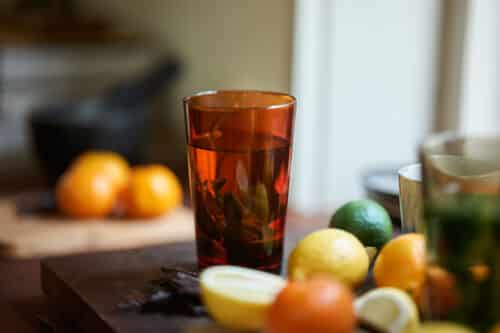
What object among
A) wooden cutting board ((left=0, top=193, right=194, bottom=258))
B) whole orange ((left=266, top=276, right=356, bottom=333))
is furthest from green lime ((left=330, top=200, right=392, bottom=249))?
wooden cutting board ((left=0, top=193, right=194, bottom=258))

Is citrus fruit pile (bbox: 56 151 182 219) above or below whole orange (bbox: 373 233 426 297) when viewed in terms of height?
below

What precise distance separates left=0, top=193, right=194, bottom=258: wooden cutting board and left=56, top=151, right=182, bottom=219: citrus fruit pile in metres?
0.02

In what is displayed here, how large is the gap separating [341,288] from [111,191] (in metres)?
0.90

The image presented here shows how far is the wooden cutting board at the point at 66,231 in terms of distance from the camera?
3.90 feet

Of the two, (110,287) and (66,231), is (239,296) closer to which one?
(110,287)

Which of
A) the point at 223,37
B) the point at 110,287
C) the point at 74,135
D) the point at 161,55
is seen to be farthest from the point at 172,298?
the point at 161,55

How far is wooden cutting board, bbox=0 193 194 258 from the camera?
119 cm

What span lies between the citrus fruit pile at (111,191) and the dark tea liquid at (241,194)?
63 cm

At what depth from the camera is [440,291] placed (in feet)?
1.57

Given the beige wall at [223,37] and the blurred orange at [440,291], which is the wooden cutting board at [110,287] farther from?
the beige wall at [223,37]

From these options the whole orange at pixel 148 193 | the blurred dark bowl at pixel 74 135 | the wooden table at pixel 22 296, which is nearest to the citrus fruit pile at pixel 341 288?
the wooden table at pixel 22 296

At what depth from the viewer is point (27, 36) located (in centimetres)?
223

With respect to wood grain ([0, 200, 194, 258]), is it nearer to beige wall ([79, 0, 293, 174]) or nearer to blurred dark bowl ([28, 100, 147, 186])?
blurred dark bowl ([28, 100, 147, 186])

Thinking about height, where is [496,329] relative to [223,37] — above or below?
below
